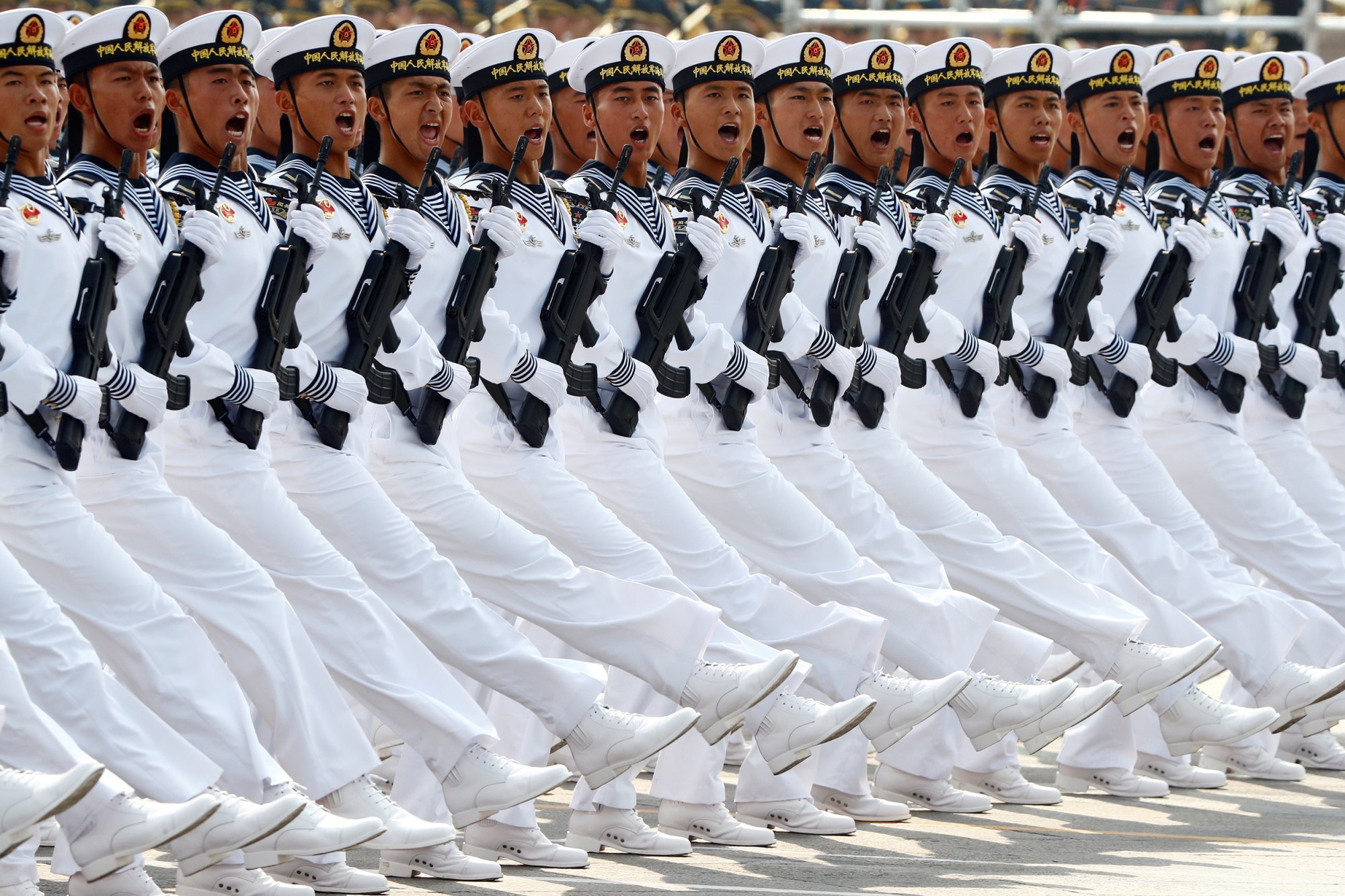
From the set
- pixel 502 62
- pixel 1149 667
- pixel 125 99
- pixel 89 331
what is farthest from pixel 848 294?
pixel 89 331

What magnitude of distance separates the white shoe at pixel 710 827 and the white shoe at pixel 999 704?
0.76 meters

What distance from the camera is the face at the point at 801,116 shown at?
9.04m

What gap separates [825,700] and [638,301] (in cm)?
130

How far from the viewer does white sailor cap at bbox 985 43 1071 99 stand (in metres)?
9.83

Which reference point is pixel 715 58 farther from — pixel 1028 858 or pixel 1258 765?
pixel 1258 765

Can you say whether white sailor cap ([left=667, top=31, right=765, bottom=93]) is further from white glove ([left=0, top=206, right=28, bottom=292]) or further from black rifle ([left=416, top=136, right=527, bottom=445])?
white glove ([left=0, top=206, right=28, bottom=292])

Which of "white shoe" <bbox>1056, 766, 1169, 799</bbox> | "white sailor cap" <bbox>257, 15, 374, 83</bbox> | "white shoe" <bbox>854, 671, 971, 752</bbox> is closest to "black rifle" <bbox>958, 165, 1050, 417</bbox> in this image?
"white shoe" <bbox>1056, 766, 1169, 799</bbox>

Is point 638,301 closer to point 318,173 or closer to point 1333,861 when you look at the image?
point 318,173

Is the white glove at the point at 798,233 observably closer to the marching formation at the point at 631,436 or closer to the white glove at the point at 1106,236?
the marching formation at the point at 631,436

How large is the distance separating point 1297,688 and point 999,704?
1312mm

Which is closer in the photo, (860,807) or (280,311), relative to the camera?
(280,311)

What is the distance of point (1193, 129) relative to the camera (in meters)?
10.2

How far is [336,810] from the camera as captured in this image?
6.99 metres

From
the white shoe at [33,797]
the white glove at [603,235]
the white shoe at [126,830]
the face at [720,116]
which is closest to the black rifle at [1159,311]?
the face at [720,116]
